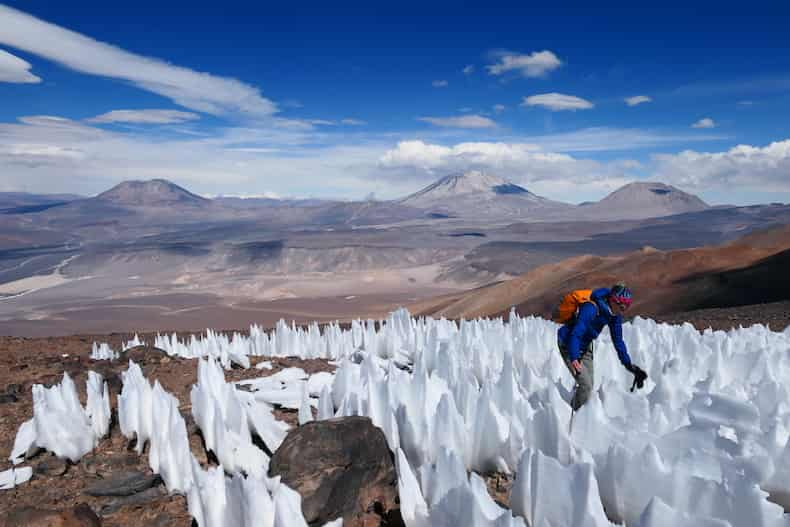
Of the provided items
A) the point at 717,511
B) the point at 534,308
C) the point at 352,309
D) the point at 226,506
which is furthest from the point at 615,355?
the point at 352,309

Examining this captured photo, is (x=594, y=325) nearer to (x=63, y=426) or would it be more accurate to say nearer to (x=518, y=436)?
(x=518, y=436)

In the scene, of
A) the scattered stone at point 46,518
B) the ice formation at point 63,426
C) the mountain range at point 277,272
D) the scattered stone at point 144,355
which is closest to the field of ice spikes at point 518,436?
the ice formation at point 63,426

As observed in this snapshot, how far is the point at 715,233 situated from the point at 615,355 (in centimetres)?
14871

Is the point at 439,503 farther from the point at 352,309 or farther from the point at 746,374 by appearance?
the point at 352,309

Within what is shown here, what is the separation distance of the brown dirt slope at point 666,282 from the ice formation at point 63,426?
20649mm

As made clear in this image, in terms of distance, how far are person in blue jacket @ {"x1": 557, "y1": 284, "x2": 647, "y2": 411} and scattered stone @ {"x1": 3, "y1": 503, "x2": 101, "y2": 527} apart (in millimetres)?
3016

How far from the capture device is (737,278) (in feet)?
73.8

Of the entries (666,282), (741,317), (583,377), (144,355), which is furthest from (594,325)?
(666,282)

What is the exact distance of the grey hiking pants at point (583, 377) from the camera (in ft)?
12.7

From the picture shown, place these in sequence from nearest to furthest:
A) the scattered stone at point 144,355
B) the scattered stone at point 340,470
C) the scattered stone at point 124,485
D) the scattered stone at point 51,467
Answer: the scattered stone at point 340,470 < the scattered stone at point 124,485 < the scattered stone at point 51,467 < the scattered stone at point 144,355

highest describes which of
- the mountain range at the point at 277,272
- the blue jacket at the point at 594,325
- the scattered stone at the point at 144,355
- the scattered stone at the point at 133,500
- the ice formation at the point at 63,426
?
the blue jacket at the point at 594,325

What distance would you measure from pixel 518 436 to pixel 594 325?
1.59m

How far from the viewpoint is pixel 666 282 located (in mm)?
26016

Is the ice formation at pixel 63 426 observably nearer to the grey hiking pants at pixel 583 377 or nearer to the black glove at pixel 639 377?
the grey hiking pants at pixel 583 377
